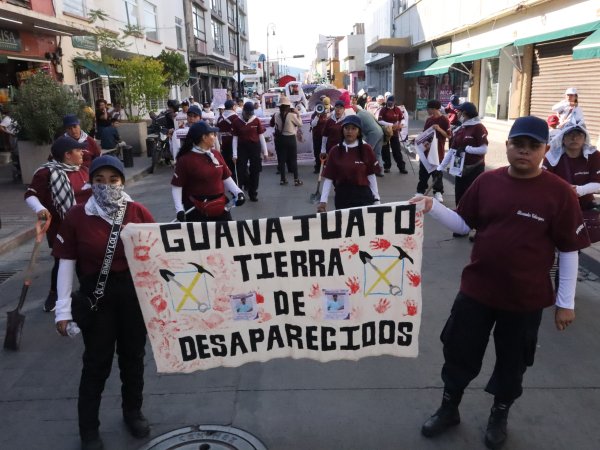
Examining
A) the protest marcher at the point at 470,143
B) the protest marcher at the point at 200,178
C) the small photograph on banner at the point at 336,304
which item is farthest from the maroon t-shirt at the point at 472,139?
the small photograph on banner at the point at 336,304

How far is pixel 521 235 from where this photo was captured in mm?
2816

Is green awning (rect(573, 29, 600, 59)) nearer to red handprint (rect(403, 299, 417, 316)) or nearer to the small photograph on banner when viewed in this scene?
red handprint (rect(403, 299, 417, 316))

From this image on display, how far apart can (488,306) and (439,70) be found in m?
20.9

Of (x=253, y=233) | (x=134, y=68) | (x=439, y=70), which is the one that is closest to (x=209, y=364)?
(x=253, y=233)

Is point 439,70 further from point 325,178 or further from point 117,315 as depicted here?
point 117,315

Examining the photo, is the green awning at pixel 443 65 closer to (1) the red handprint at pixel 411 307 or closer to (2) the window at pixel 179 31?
(2) the window at pixel 179 31

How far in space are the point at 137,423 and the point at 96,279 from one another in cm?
98

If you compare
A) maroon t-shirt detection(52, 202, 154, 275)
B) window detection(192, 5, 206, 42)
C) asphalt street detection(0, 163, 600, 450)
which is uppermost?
window detection(192, 5, 206, 42)

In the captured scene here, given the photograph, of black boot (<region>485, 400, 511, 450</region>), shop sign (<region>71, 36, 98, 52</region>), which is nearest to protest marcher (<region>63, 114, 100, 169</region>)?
black boot (<region>485, 400, 511, 450</region>)

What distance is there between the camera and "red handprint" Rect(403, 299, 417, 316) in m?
3.34

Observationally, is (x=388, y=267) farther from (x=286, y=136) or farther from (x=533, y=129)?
(x=286, y=136)

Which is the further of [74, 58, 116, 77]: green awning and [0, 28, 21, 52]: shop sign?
[74, 58, 116, 77]: green awning

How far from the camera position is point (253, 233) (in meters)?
3.25

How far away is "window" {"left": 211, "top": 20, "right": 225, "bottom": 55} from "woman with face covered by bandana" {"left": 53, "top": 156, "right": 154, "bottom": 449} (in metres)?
51.5
